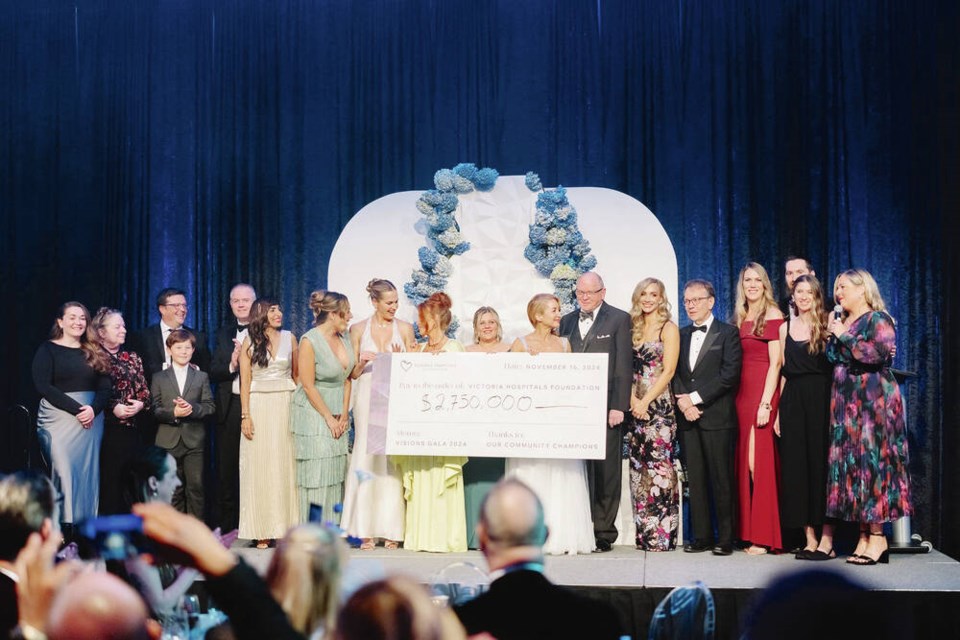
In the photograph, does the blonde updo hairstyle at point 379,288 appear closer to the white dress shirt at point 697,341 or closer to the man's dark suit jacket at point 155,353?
the man's dark suit jacket at point 155,353

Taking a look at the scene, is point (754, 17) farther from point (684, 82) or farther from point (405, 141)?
point (405, 141)

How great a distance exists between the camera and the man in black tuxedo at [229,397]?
8094 millimetres

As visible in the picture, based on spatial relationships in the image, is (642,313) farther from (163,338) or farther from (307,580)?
(307,580)

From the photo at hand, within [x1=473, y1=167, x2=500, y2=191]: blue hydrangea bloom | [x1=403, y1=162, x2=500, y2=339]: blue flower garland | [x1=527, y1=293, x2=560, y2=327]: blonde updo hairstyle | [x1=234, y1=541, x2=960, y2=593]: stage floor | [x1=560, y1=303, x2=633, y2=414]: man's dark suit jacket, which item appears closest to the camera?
[x1=234, y1=541, x2=960, y2=593]: stage floor

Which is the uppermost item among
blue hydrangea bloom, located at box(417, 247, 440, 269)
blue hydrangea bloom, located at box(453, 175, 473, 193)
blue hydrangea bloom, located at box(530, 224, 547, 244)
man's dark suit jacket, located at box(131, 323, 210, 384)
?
blue hydrangea bloom, located at box(453, 175, 473, 193)

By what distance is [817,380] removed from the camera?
679 cm

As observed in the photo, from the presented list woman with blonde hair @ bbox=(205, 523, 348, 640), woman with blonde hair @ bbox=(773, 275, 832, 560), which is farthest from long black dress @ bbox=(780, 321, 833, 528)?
woman with blonde hair @ bbox=(205, 523, 348, 640)

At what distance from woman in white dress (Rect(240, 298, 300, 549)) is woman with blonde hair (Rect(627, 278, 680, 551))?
8.18 feet

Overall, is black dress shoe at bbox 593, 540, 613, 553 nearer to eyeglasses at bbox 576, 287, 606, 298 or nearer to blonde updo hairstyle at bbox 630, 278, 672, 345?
blonde updo hairstyle at bbox 630, 278, 672, 345

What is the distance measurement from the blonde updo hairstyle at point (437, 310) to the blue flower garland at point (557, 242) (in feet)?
3.61

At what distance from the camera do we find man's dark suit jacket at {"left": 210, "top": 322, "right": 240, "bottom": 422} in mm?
8070

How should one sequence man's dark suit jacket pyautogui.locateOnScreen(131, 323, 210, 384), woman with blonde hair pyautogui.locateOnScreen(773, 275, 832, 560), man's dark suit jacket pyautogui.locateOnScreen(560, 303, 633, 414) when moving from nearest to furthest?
woman with blonde hair pyautogui.locateOnScreen(773, 275, 832, 560) < man's dark suit jacket pyautogui.locateOnScreen(560, 303, 633, 414) < man's dark suit jacket pyautogui.locateOnScreen(131, 323, 210, 384)

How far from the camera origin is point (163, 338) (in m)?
8.20

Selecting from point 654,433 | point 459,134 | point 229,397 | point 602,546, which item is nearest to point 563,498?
point 602,546
